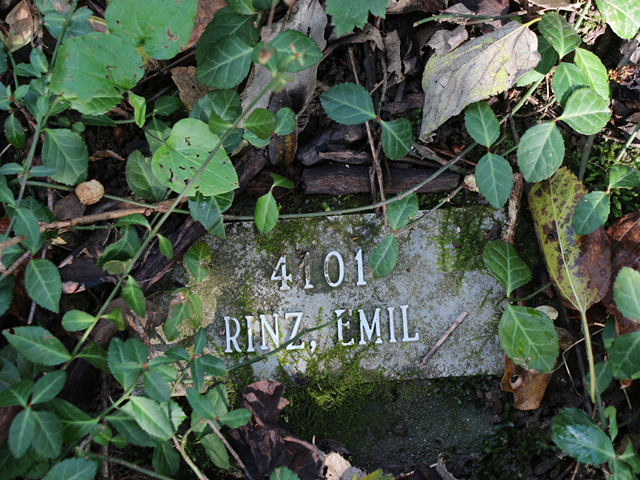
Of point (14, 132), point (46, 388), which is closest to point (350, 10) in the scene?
point (14, 132)

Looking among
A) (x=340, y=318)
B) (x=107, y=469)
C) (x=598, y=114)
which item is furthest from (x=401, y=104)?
(x=107, y=469)

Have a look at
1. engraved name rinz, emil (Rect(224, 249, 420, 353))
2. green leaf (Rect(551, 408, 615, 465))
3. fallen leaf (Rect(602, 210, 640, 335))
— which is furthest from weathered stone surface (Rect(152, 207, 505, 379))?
fallen leaf (Rect(602, 210, 640, 335))

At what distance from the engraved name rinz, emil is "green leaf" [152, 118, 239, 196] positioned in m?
0.63

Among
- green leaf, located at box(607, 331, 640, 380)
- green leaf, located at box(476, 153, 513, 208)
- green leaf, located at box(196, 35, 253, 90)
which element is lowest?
green leaf, located at box(607, 331, 640, 380)

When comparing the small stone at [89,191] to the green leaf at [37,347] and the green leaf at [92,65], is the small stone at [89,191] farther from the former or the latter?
the green leaf at [37,347]

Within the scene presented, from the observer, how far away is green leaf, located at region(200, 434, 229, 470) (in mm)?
2143

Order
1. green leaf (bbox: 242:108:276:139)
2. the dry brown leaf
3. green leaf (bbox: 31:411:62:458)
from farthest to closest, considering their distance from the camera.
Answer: the dry brown leaf → green leaf (bbox: 31:411:62:458) → green leaf (bbox: 242:108:276:139)

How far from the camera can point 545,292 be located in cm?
252

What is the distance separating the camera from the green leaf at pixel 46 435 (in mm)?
1812

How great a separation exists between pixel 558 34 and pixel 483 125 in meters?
0.58

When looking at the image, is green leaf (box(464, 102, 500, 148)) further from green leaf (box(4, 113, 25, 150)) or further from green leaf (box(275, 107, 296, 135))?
Answer: green leaf (box(4, 113, 25, 150))

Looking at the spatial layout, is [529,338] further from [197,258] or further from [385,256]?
[197,258]

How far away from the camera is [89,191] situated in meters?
2.33

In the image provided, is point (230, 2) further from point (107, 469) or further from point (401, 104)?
point (107, 469)
